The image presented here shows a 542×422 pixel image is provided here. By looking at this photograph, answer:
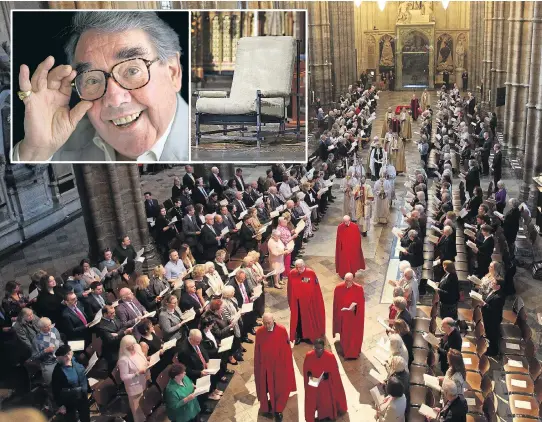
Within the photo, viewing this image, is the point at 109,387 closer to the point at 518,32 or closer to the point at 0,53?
the point at 0,53

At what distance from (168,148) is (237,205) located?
167 inches

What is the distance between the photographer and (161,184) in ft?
67.4

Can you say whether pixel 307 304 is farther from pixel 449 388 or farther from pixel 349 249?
pixel 449 388

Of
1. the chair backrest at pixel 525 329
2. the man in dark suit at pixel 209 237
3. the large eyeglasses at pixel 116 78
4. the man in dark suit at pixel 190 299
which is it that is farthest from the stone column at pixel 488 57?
the man in dark suit at pixel 190 299

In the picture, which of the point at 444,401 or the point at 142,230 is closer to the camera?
the point at 444,401

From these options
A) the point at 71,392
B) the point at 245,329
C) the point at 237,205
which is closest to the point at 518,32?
the point at 237,205

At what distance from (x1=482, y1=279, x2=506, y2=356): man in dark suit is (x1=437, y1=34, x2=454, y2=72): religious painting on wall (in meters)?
36.1

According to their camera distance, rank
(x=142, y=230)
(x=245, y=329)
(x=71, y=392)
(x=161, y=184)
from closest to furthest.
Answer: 1. (x=71, y=392)
2. (x=245, y=329)
3. (x=142, y=230)
4. (x=161, y=184)

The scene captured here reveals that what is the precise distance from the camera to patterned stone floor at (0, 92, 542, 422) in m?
8.38

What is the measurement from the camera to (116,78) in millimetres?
9031

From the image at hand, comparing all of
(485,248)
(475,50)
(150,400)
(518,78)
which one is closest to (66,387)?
(150,400)

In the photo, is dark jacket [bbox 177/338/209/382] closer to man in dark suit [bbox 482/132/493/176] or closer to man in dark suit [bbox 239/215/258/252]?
man in dark suit [bbox 239/215/258/252]

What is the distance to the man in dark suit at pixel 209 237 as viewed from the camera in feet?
39.8

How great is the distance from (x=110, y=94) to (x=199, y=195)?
19.0 feet
